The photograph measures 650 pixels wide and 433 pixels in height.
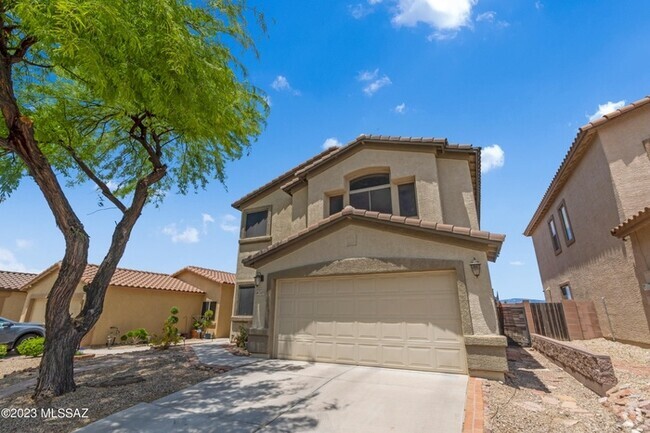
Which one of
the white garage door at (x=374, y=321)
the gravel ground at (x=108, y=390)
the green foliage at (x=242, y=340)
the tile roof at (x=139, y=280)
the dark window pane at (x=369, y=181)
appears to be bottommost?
the gravel ground at (x=108, y=390)

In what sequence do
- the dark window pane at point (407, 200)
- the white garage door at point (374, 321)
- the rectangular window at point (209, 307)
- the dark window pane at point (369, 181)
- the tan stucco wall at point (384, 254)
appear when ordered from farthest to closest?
the rectangular window at point (209, 307)
the dark window pane at point (369, 181)
the dark window pane at point (407, 200)
the white garage door at point (374, 321)
the tan stucco wall at point (384, 254)

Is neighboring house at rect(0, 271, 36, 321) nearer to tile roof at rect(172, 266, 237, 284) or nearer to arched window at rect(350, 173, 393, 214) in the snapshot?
tile roof at rect(172, 266, 237, 284)

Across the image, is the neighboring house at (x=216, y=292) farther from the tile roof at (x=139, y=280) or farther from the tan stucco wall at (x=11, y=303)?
the tan stucco wall at (x=11, y=303)

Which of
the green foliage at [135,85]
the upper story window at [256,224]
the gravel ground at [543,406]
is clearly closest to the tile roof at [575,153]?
the gravel ground at [543,406]

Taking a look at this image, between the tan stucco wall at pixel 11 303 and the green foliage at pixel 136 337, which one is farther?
the tan stucco wall at pixel 11 303

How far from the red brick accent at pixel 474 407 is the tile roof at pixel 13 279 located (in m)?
29.1

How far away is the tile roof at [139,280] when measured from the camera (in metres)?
17.4

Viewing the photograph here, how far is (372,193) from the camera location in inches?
487

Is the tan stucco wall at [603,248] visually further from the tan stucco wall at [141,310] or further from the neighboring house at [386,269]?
the tan stucco wall at [141,310]

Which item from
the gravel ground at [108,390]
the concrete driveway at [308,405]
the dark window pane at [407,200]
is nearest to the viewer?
the concrete driveway at [308,405]

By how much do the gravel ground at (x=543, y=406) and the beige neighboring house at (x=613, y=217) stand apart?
4.97 m

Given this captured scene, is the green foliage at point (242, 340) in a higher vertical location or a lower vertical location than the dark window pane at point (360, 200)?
lower

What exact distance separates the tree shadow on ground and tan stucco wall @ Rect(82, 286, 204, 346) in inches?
749

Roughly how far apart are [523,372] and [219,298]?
17.7 m
